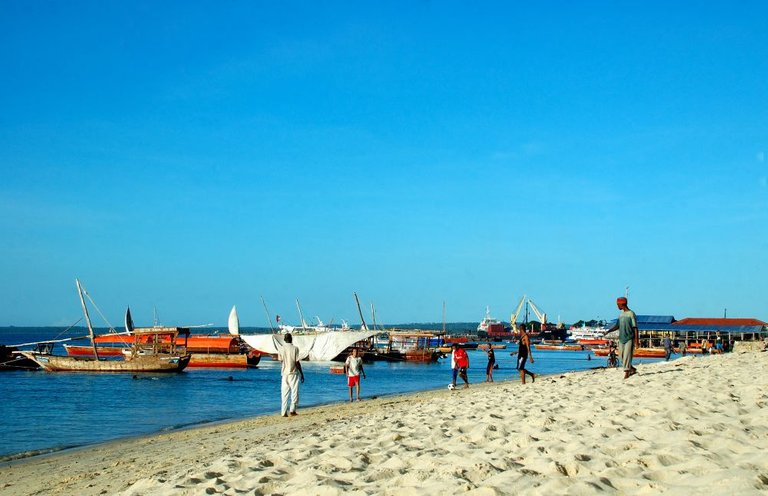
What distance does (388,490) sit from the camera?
18.5 feet

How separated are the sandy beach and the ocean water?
8.22 m

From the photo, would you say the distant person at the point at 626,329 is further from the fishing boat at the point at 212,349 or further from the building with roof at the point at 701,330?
the building with roof at the point at 701,330

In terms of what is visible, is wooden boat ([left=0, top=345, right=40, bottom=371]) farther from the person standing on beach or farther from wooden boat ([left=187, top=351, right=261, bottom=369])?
the person standing on beach

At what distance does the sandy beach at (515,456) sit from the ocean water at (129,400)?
27.0 ft

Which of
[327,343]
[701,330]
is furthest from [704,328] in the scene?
[327,343]

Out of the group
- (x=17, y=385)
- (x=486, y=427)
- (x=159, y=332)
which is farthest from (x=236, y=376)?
(x=486, y=427)

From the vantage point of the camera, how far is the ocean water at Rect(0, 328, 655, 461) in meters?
20.3

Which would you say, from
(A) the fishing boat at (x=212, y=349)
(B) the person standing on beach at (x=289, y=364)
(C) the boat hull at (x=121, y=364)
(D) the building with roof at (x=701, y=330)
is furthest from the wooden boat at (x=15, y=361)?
(D) the building with roof at (x=701, y=330)

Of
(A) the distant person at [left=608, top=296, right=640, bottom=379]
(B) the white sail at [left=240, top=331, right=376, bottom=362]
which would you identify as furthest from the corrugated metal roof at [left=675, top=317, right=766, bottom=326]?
(A) the distant person at [left=608, top=296, right=640, bottom=379]

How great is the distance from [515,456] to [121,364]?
45061 millimetres

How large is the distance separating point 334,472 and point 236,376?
42.1 metres

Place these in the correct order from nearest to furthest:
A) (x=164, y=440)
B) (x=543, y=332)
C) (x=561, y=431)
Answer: (x=561, y=431) → (x=164, y=440) → (x=543, y=332)

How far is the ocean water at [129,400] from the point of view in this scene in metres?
20.3

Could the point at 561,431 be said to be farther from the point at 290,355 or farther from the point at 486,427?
the point at 290,355
